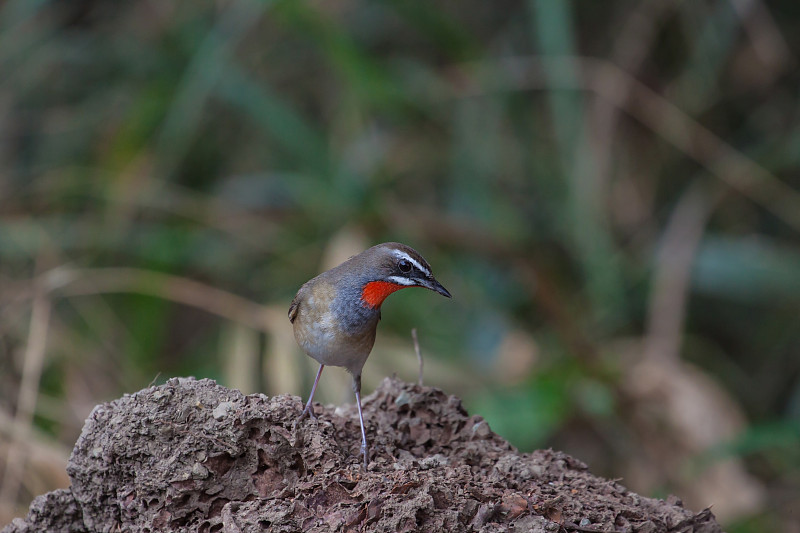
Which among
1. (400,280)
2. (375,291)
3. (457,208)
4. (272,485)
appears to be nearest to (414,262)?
(400,280)

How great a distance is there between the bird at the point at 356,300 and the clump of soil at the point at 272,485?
461 mm

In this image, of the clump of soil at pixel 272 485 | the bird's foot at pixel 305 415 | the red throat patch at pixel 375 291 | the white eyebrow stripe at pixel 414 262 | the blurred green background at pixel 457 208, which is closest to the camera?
the clump of soil at pixel 272 485

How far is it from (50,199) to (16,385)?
2.93 metres

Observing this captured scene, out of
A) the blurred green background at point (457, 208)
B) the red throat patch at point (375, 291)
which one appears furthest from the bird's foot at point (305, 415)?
the blurred green background at point (457, 208)

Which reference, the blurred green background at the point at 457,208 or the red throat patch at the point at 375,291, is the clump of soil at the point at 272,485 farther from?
the blurred green background at the point at 457,208

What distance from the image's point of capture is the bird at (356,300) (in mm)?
3746

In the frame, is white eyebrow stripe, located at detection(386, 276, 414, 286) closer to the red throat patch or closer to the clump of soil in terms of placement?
the red throat patch

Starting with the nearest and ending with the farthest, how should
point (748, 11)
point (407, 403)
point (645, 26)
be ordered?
point (407, 403)
point (748, 11)
point (645, 26)

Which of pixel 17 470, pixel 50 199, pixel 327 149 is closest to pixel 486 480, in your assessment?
pixel 17 470

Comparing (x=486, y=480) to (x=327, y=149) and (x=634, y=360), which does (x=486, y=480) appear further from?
(x=327, y=149)

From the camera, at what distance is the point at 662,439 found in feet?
26.0

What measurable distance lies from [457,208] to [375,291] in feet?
21.6

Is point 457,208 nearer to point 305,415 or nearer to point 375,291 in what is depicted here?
point 375,291

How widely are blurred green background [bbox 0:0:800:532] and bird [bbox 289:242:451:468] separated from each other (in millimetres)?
2553
